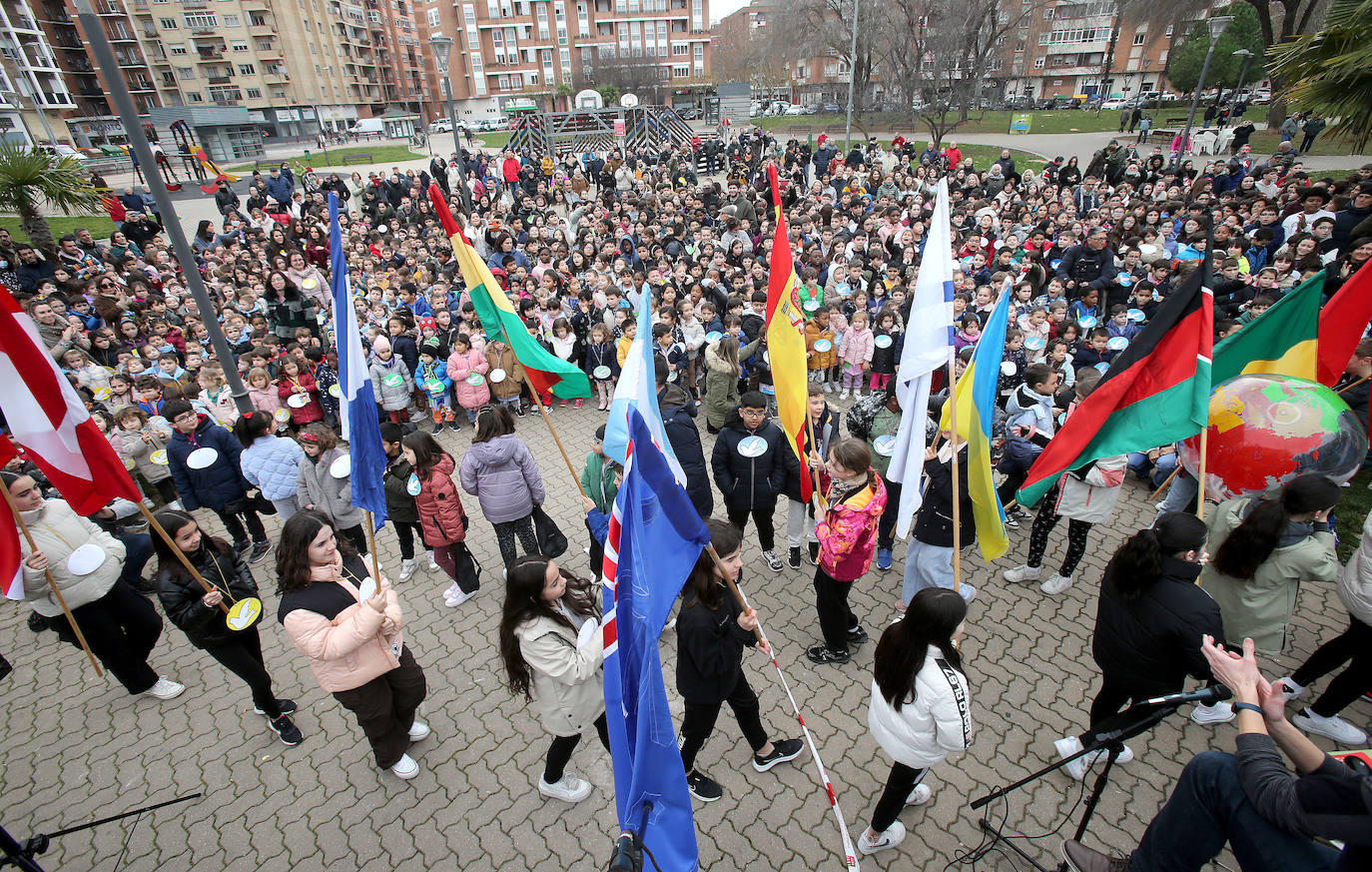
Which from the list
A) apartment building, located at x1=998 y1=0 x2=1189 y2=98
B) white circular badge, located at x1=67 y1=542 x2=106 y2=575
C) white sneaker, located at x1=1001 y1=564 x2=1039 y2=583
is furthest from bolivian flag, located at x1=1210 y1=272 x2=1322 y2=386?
apartment building, located at x1=998 y1=0 x2=1189 y2=98

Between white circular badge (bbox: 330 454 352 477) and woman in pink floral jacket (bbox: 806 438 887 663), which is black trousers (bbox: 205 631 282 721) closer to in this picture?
white circular badge (bbox: 330 454 352 477)

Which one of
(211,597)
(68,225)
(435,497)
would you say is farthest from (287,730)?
(68,225)

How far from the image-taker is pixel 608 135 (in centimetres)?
3622

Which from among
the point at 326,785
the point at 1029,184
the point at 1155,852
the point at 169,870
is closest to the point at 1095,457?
the point at 1155,852

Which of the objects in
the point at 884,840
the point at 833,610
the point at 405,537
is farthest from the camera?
the point at 405,537

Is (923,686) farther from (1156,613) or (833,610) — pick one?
(833,610)

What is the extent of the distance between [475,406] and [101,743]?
5.35 metres

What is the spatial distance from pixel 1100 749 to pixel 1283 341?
354cm

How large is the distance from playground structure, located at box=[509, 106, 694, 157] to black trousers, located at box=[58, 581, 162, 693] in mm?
31352

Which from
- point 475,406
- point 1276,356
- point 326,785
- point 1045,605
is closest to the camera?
point 326,785

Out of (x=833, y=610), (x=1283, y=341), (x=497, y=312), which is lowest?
(x=833, y=610)

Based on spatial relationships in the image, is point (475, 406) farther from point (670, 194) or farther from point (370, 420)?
point (670, 194)

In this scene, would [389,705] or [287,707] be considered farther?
[287,707]

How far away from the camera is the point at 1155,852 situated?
9.10 feet
